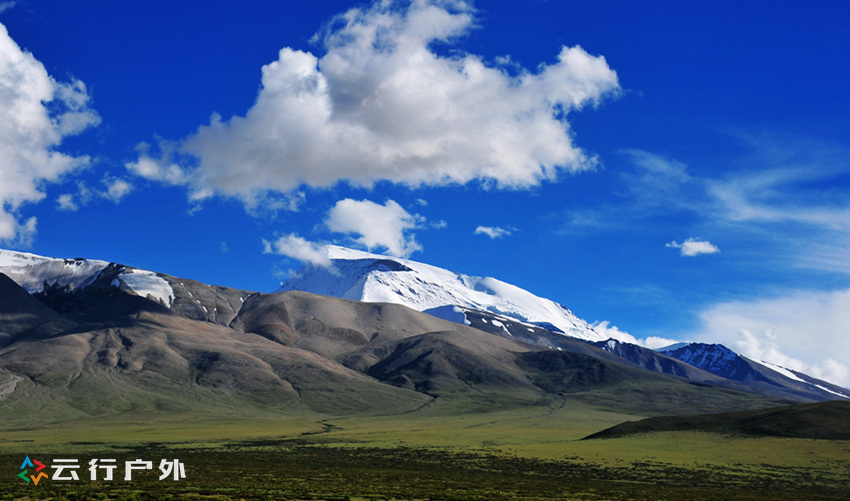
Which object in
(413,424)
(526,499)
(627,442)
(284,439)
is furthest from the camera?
(413,424)

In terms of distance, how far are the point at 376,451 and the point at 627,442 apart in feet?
147

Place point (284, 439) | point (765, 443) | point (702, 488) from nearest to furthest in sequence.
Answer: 1. point (702, 488)
2. point (765, 443)
3. point (284, 439)

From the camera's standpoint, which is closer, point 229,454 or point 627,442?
point 229,454

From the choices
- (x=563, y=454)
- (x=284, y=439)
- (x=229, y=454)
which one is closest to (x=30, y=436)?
(x=284, y=439)

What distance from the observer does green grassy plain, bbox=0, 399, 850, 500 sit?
5753cm

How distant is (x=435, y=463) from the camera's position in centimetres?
9581

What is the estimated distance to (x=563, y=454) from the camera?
109812 mm

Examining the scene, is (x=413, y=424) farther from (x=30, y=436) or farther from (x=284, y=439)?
(x=30, y=436)

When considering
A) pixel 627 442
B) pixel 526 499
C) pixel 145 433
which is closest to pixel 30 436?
pixel 145 433

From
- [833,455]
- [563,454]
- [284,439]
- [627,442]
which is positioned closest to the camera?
[833,455]

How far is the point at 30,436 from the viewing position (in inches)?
5955

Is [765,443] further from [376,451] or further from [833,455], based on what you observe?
[376,451]

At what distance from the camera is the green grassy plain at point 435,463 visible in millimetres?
57531

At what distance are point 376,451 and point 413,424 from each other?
84.9 m
